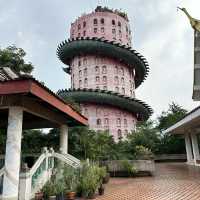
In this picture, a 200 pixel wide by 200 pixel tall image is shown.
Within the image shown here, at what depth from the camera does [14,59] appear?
53.4 ft

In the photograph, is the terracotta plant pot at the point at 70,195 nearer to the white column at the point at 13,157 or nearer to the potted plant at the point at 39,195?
the potted plant at the point at 39,195

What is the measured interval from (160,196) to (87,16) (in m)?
52.5

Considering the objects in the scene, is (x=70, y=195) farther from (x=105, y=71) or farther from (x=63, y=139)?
(x=105, y=71)

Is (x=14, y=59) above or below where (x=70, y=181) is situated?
above

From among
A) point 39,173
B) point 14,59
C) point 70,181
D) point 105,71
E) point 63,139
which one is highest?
point 105,71

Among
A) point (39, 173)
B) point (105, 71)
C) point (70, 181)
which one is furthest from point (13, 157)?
point (105, 71)

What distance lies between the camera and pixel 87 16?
180 ft

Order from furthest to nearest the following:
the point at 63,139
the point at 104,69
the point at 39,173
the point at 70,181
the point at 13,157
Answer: the point at 104,69 → the point at 63,139 → the point at 39,173 → the point at 70,181 → the point at 13,157

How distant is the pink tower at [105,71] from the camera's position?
41.8 metres

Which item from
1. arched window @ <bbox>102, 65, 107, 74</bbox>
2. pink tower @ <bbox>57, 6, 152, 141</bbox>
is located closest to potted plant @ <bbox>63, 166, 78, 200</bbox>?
pink tower @ <bbox>57, 6, 152, 141</bbox>

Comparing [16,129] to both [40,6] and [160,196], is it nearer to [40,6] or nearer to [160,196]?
[160,196]

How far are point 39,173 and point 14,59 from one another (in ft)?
33.8

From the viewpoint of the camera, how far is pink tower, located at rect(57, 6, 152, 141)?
41781 millimetres

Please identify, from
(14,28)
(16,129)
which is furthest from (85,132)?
(16,129)
